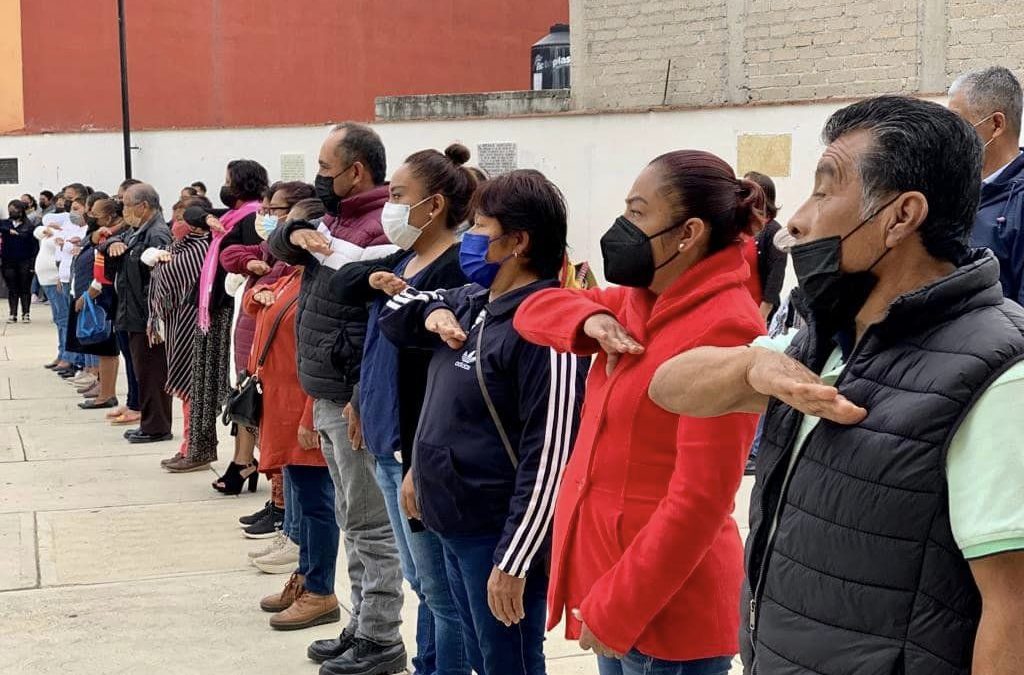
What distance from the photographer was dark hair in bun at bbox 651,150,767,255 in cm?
289

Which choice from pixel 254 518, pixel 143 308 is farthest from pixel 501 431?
pixel 143 308

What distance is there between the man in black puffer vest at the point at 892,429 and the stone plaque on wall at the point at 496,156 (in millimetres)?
13538

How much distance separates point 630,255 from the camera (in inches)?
115

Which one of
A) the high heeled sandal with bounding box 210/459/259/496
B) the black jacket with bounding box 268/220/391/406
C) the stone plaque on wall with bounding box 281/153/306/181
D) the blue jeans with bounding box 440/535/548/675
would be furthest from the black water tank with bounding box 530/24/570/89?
the blue jeans with bounding box 440/535/548/675

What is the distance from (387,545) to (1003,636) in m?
3.56

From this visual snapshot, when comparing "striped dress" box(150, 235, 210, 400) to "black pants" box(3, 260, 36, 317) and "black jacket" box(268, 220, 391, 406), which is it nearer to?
"black jacket" box(268, 220, 391, 406)

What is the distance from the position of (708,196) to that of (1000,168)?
157 cm

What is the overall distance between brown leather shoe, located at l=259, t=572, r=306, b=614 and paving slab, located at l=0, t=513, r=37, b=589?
4.01ft

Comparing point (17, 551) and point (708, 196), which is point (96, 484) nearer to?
point (17, 551)

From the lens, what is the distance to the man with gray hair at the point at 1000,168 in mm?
3912

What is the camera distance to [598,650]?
2.81m

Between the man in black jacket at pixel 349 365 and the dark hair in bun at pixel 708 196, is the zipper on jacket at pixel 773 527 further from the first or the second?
the man in black jacket at pixel 349 365

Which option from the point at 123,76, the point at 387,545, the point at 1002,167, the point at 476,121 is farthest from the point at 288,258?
the point at 123,76

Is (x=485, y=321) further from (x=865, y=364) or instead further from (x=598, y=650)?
(x=865, y=364)
